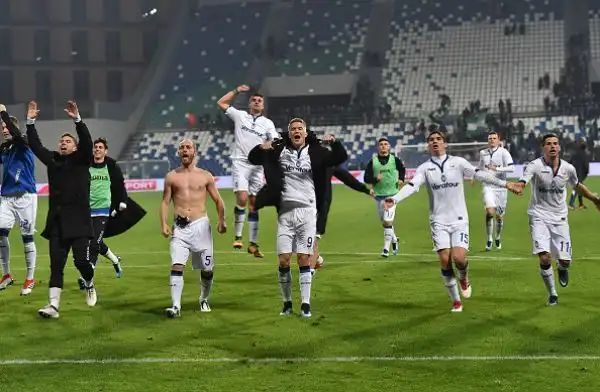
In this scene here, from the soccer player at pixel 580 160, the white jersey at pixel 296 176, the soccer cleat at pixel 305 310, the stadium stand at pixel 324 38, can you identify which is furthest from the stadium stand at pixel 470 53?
the soccer cleat at pixel 305 310

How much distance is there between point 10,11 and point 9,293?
219 feet

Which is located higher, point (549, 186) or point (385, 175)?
point (385, 175)

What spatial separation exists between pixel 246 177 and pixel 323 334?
6.88m

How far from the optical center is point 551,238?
Answer: 1245 centimetres

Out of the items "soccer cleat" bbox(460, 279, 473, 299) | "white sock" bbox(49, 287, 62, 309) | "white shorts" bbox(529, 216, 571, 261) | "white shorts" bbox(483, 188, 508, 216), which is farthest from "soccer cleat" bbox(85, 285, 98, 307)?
"white shorts" bbox(483, 188, 508, 216)

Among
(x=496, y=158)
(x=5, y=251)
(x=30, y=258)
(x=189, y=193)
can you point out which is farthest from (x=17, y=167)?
(x=496, y=158)

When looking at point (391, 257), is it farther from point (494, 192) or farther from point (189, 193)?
point (189, 193)

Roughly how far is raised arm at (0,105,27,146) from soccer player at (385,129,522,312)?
17.4 feet

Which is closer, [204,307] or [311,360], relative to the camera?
[311,360]

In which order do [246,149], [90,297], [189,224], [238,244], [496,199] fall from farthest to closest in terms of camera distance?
[496,199], [246,149], [238,244], [90,297], [189,224]

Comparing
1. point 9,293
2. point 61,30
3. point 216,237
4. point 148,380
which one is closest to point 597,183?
point 216,237

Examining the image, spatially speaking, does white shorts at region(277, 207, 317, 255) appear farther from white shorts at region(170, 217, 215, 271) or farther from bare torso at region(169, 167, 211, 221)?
bare torso at region(169, 167, 211, 221)

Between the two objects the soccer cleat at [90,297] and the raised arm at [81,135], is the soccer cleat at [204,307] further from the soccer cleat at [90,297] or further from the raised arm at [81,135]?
the raised arm at [81,135]

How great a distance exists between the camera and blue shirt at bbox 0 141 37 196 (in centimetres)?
1384
